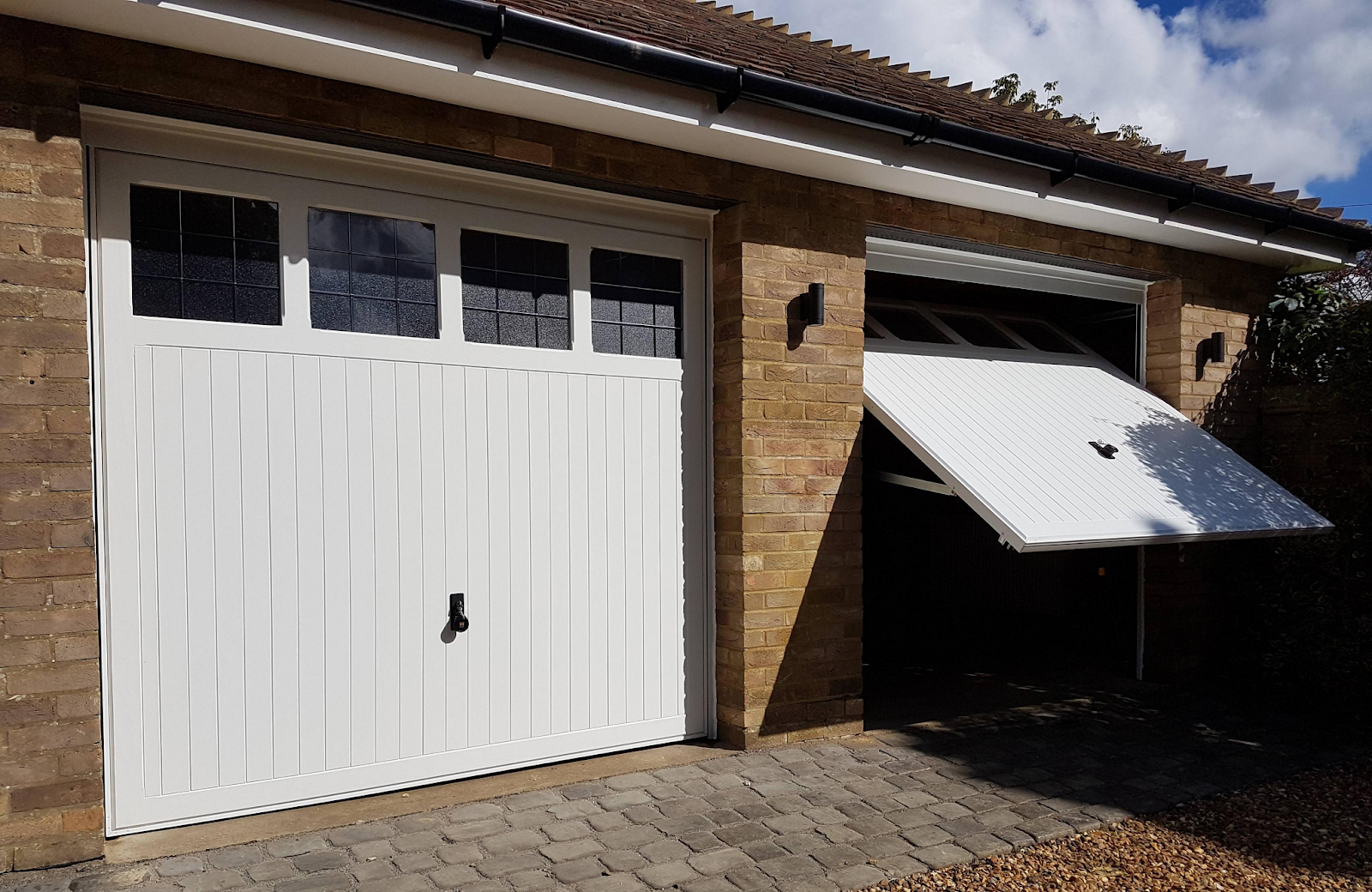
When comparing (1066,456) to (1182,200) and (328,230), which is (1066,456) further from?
(328,230)

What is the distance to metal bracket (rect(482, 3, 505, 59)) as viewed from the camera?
16.6 ft

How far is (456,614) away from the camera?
6.17 meters

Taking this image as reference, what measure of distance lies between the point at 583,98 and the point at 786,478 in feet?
10.7

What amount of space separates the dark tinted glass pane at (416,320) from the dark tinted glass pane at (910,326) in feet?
15.6

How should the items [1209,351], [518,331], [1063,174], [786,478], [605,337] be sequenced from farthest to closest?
[1209,351]
[1063,174]
[786,478]
[605,337]
[518,331]

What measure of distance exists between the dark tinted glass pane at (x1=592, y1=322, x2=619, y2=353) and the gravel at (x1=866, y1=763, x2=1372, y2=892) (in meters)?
4.14

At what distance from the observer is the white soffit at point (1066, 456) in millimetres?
6730

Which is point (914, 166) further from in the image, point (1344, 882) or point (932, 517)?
point (932, 517)

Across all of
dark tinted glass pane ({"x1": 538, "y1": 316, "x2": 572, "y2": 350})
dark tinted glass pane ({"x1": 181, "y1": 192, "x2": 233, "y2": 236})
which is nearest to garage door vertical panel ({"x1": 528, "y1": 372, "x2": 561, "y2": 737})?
dark tinted glass pane ({"x1": 538, "y1": 316, "x2": 572, "y2": 350})

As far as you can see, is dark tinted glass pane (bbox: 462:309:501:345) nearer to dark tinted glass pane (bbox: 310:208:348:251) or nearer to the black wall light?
dark tinted glass pane (bbox: 310:208:348:251)

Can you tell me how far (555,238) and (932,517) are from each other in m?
11.2

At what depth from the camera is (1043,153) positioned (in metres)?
7.61

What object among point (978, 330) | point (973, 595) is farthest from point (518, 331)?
point (973, 595)

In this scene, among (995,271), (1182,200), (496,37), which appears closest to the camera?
(496,37)
